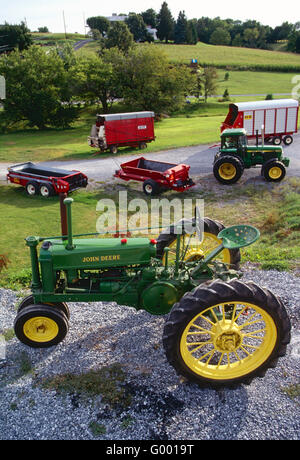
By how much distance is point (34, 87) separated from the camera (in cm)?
2800

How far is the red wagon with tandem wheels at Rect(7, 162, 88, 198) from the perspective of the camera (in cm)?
1344

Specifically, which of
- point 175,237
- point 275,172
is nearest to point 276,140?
point 275,172

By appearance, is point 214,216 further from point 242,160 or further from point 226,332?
point 226,332

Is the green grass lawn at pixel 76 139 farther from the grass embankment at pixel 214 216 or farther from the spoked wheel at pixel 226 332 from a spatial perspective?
the spoked wheel at pixel 226 332

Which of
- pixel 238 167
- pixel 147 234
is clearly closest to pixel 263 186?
pixel 238 167

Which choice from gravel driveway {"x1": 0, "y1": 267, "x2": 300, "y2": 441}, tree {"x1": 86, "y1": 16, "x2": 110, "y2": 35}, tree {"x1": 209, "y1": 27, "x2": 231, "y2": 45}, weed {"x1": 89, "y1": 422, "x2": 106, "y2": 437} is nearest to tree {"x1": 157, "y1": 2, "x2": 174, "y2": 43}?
tree {"x1": 209, "y1": 27, "x2": 231, "y2": 45}

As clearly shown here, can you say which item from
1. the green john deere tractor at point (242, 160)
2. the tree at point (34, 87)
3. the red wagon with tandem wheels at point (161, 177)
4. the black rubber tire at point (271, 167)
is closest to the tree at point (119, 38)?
the tree at point (34, 87)

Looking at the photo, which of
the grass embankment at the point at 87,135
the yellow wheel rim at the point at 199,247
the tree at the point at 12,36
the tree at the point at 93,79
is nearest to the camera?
the yellow wheel rim at the point at 199,247

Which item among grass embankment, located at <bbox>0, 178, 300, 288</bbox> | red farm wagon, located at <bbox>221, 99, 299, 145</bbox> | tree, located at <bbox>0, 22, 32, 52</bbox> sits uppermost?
tree, located at <bbox>0, 22, 32, 52</bbox>

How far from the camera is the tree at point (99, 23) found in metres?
85.6

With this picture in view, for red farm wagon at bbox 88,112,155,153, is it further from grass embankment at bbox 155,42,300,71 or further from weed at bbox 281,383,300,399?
grass embankment at bbox 155,42,300,71

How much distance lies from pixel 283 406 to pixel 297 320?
68.9 inches

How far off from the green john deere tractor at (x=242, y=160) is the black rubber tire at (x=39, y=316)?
10.3 metres

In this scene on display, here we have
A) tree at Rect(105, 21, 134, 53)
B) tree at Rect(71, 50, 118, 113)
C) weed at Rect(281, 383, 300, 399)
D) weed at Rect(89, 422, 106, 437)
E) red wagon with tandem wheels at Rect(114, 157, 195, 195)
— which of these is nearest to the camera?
weed at Rect(89, 422, 106, 437)
